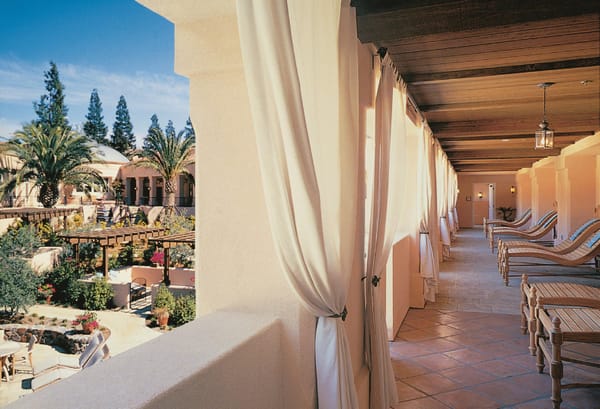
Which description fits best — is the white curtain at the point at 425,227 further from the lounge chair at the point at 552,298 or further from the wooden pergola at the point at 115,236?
the wooden pergola at the point at 115,236

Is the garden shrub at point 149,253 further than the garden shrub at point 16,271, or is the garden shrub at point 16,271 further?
the garden shrub at point 149,253

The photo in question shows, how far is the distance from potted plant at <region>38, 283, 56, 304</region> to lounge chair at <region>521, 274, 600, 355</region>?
62.1 feet

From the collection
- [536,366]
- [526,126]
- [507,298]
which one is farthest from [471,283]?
[536,366]

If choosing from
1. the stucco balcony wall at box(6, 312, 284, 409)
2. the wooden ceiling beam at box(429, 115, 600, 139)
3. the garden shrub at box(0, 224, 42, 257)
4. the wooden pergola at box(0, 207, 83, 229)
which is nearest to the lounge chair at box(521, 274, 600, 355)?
the wooden ceiling beam at box(429, 115, 600, 139)

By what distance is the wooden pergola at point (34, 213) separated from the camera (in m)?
14.7

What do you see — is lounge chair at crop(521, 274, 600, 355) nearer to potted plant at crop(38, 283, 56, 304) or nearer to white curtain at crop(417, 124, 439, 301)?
white curtain at crop(417, 124, 439, 301)

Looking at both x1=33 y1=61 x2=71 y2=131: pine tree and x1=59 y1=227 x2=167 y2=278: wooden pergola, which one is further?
x1=33 y1=61 x2=71 y2=131: pine tree

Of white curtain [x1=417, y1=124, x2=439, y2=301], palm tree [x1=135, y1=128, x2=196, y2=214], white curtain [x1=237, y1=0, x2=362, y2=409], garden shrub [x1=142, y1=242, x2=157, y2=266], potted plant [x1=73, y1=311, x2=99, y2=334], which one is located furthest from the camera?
garden shrub [x1=142, y1=242, x2=157, y2=266]

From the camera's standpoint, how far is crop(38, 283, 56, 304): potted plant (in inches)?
713

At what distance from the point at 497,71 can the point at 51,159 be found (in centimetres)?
1834

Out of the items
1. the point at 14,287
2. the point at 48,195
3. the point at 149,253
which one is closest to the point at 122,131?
the point at 149,253

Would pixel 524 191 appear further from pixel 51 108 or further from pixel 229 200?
pixel 51 108

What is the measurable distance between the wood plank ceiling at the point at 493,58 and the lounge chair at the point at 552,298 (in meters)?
1.80

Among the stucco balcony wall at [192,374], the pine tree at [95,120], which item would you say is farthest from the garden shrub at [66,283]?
the stucco balcony wall at [192,374]
